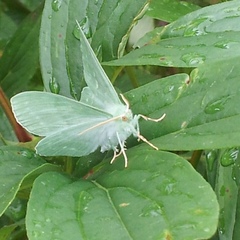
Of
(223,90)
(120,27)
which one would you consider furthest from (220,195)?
(120,27)

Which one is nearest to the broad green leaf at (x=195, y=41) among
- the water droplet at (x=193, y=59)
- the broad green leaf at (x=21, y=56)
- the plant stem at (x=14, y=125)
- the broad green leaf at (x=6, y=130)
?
the water droplet at (x=193, y=59)

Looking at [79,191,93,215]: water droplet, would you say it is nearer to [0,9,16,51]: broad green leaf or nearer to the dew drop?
the dew drop

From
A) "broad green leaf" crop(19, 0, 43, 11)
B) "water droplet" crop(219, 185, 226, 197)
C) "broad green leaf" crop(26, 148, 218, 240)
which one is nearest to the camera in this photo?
"broad green leaf" crop(26, 148, 218, 240)

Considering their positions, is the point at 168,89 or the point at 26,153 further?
the point at 26,153

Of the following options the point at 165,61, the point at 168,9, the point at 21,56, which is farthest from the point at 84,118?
the point at 21,56

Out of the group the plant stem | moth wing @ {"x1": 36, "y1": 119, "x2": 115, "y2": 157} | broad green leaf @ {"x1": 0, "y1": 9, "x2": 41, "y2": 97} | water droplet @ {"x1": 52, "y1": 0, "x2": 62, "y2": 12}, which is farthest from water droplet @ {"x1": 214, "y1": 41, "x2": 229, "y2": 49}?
broad green leaf @ {"x1": 0, "y1": 9, "x2": 41, "y2": 97}

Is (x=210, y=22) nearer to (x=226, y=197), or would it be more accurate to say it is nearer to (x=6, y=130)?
(x=226, y=197)

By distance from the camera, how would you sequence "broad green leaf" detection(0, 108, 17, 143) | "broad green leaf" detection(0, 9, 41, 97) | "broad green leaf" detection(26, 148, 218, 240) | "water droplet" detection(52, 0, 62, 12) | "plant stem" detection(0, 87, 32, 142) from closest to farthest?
"broad green leaf" detection(26, 148, 218, 240)
"water droplet" detection(52, 0, 62, 12)
"plant stem" detection(0, 87, 32, 142)
"broad green leaf" detection(0, 108, 17, 143)
"broad green leaf" detection(0, 9, 41, 97)
